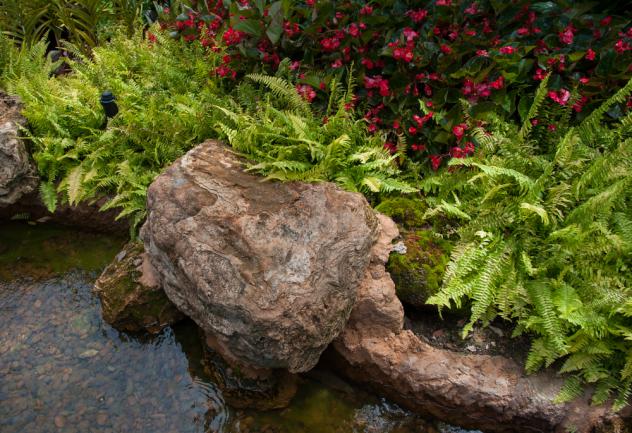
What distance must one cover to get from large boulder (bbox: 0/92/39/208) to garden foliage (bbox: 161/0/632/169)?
8.68 feet

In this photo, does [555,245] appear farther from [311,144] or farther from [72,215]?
[72,215]

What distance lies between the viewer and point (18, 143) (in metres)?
5.25

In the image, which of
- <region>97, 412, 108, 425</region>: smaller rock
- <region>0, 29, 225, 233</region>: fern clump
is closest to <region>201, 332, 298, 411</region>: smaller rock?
<region>97, 412, 108, 425</region>: smaller rock

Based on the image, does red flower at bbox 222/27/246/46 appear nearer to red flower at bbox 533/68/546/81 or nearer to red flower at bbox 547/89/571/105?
red flower at bbox 533/68/546/81

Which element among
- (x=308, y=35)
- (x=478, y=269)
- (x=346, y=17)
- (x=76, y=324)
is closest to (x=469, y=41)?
(x=346, y=17)

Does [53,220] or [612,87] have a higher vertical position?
[612,87]

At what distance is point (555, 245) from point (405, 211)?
1223 mm

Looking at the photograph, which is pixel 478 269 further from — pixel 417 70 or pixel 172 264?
pixel 172 264

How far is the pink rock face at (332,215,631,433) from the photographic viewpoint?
11.5 ft

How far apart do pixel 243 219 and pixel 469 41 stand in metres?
2.51

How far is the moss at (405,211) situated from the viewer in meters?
4.27

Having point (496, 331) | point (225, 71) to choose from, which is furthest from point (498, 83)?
point (225, 71)

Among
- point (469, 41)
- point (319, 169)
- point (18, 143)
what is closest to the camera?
point (319, 169)

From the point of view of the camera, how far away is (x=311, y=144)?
13.8 feet
